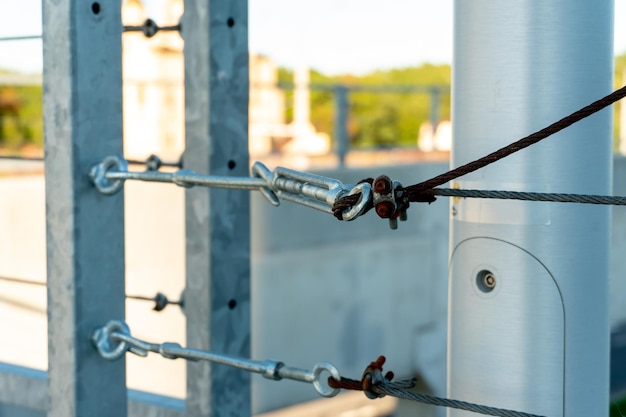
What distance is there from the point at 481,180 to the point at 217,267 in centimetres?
40

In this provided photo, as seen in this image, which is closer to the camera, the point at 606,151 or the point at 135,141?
the point at 606,151

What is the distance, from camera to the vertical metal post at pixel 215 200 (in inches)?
45.4

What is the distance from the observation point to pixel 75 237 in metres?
0.91

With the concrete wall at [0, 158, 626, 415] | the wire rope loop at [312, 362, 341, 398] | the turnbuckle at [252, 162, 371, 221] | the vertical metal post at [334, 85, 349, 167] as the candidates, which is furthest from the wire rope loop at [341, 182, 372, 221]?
the vertical metal post at [334, 85, 349, 167]

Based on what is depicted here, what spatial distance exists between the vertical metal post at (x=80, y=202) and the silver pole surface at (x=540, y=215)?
0.39 metres

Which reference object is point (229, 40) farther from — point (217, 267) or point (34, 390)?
point (34, 390)

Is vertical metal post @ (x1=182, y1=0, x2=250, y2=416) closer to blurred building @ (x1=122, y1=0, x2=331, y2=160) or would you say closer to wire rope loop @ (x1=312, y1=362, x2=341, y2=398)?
wire rope loop @ (x1=312, y1=362, x2=341, y2=398)

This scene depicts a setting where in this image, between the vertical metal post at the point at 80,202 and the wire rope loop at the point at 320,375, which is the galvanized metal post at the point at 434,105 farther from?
the wire rope loop at the point at 320,375

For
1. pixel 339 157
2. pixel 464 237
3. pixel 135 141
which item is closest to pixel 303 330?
pixel 339 157

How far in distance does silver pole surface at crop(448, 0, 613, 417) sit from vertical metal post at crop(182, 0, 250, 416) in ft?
1.19

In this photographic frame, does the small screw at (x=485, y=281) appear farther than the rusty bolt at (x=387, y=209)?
Yes

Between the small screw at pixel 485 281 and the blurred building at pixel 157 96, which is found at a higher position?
the blurred building at pixel 157 96

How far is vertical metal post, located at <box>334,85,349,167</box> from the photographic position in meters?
3.75

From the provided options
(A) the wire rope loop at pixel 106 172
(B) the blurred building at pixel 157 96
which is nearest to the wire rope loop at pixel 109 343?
(A) the wire rope loop at pixel 106 172
